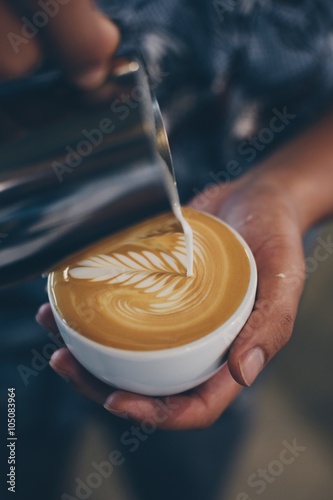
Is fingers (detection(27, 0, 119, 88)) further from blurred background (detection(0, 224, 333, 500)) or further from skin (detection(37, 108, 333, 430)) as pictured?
blurred background (detection(0, 224, 333, 500))

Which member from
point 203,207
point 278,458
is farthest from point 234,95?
point 278,458

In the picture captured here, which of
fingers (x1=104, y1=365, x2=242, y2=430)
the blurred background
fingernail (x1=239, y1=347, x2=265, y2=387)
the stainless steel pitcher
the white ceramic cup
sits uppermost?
the stainless steel pitcher

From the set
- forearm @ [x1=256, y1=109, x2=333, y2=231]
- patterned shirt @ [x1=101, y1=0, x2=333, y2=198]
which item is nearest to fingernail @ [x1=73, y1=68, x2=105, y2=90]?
patterned shirt @ [x1=101, y1=0, x2=333, y2=198]

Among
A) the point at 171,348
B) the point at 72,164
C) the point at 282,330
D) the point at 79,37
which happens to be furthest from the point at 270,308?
the point at 79,37

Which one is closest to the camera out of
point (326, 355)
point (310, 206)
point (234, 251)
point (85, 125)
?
point (85, 125)

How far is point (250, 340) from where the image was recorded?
481 mm

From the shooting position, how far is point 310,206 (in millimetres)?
762

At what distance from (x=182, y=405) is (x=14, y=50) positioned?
0.47m

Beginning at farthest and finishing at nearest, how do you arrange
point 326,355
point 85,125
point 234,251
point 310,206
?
point 310,206
point 326,355
point 234,251
point 85,125

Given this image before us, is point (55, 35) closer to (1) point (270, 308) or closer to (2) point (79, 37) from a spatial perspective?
(2) point (79, 37)

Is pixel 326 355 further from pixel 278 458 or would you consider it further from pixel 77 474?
pixel 77 474

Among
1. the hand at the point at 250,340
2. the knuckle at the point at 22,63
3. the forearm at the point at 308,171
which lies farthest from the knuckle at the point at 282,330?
the knuckle at the point at 22,63

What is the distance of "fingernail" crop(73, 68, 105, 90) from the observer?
446 mm

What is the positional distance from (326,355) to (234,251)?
22 cm
